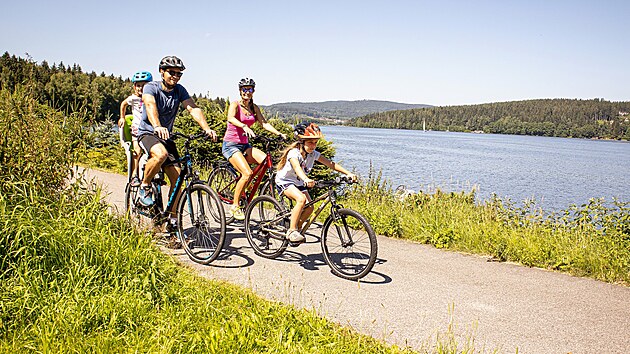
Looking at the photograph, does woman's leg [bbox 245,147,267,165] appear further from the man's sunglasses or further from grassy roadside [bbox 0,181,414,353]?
grassy roadside [bbox 0,181,414,353]

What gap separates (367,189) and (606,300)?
7.34 meters

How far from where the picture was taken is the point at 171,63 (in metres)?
6.47

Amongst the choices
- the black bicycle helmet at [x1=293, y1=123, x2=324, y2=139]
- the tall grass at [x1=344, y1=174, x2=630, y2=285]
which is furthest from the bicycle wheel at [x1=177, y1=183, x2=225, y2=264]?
the tall grass at [x1=344, y1=174, x2=630, y2=285]

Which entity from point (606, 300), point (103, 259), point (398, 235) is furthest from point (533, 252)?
point (103, 259)

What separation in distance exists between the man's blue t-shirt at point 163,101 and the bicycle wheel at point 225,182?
184 centimetres

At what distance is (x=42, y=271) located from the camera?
4621mm

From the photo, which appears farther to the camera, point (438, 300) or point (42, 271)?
point (438, 300)

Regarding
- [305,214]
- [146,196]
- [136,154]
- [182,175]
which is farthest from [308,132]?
[136,154]

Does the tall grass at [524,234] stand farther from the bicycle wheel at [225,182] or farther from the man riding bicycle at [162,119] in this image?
the man riding bicycle at [162,119]

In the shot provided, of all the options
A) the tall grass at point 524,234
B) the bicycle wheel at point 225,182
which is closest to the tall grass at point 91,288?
the bicycle wheel at point 225,182

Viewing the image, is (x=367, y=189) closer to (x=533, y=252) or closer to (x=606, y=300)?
(x=533, y=252)

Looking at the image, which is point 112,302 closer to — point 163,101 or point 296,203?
point 296,203

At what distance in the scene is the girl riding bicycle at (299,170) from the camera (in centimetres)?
638

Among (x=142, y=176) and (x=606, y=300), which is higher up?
(x=142, y=176)
